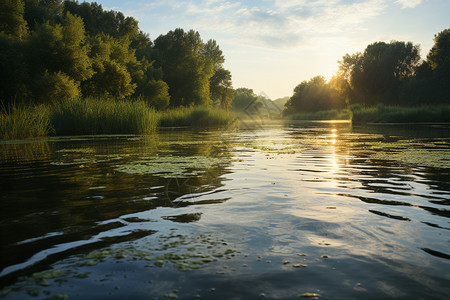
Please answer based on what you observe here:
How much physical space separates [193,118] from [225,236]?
116ft

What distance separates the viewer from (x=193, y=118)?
125 ft

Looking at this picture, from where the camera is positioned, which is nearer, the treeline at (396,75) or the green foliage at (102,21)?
the green foliage at (102,21)

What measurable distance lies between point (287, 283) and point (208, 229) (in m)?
1.33

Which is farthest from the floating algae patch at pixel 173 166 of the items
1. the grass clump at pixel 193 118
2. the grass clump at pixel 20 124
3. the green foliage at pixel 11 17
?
the green foliage at pixel 11 17

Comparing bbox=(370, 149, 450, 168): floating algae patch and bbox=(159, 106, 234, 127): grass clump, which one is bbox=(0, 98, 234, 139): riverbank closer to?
bbox=(159, 106, 234, 127): grass clump

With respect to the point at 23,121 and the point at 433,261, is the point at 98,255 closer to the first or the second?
the point at 433,261

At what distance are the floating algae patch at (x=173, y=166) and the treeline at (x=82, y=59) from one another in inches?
853

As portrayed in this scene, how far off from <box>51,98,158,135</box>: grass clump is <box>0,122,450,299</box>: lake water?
48.0 ft

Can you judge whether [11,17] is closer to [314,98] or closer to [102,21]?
[102,21]

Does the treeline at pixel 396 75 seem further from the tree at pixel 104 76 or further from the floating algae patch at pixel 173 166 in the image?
the floating algae patch at pixel 173 166

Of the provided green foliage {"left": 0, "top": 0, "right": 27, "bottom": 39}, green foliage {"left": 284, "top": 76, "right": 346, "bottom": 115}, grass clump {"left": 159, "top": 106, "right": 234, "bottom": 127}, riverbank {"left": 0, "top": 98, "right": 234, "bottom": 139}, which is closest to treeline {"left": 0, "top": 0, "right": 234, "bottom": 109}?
green foliage {"left": 0, "top": 0, "right": 27, "bottom": 39}

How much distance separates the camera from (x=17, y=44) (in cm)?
3384

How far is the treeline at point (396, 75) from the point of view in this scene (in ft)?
218

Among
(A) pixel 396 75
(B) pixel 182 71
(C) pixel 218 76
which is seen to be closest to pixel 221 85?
(C) pixel 218 76
